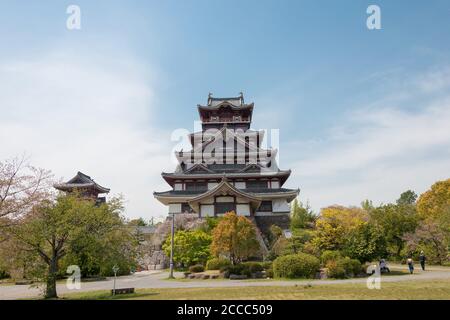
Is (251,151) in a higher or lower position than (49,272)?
higher

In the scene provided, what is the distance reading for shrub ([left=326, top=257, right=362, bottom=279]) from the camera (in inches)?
830

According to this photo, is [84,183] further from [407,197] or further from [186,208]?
[407,197]

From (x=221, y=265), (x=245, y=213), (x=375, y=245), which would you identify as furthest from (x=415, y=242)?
(x=221, y=265)

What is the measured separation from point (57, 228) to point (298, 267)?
14.3m

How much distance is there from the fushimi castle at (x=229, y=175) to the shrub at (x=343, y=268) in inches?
685

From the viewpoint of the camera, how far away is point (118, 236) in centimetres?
1706

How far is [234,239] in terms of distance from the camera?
26.4 meters

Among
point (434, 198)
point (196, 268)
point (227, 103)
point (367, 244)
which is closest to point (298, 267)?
point (367, 244)

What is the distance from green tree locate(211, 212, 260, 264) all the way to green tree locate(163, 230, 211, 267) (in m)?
2.96

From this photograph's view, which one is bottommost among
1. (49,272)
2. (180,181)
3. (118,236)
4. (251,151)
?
(49,272)

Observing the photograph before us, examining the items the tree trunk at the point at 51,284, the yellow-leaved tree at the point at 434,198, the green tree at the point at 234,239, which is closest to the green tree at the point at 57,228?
the tree trunk at the point at 51,284

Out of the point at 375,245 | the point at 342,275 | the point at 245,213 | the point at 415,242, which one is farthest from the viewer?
the point at 245,213
